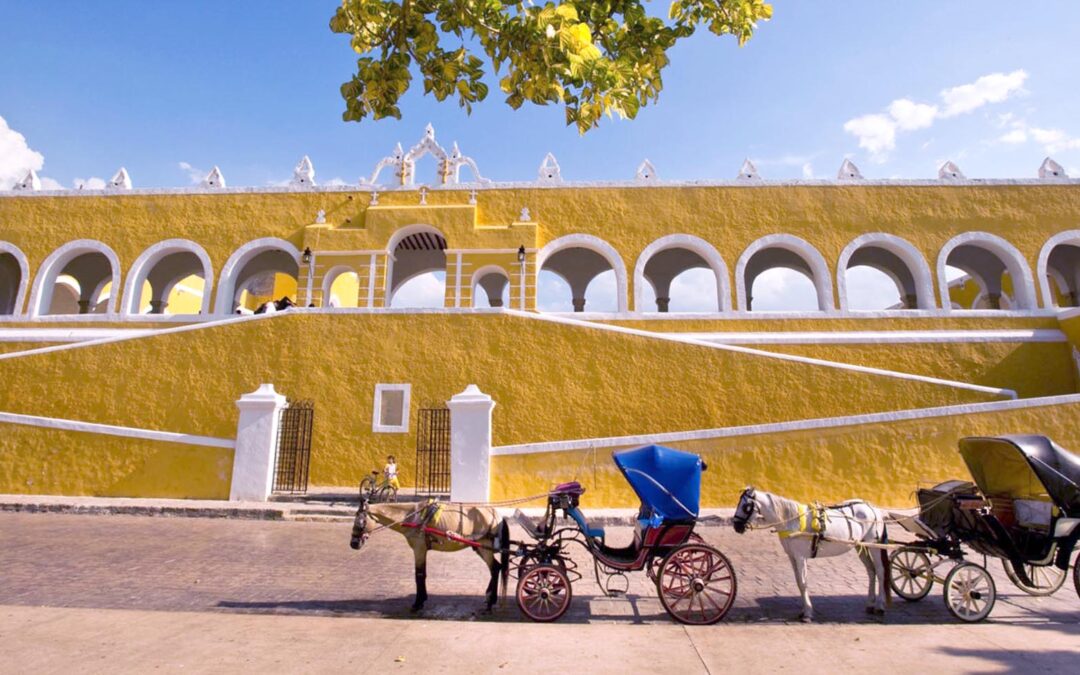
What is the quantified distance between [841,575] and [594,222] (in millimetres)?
10386

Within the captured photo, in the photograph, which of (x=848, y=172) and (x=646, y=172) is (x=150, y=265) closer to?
(x=646, y=172)

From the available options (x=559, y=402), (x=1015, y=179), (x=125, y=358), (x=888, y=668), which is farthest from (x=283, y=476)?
(x=1015, y=179)

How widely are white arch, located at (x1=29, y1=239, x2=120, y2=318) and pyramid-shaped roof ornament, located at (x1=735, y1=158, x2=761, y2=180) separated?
52.6ft

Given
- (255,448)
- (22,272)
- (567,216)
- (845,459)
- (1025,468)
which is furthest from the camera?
(22,272)

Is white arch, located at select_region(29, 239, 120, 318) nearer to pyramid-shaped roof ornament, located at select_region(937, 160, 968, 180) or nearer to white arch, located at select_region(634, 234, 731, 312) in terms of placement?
white arch, located at select_region(634, 234, 731, 312)

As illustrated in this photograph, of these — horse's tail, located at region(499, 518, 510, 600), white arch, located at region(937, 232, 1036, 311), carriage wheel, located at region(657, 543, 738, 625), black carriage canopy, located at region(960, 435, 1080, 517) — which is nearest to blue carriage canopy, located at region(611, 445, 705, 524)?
carriage wheel, located at region(657, 543, 738, 625)

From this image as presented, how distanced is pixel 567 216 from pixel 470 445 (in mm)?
7624

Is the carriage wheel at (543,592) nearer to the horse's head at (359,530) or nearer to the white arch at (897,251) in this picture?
the horse's head at (359,530)

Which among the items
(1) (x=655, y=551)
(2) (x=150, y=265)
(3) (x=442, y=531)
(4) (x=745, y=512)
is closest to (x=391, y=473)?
(3) (x=442, y=531)

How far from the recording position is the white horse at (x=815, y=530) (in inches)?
178

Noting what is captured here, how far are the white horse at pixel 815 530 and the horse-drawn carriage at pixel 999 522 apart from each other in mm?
265

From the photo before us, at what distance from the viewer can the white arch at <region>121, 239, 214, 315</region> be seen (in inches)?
574

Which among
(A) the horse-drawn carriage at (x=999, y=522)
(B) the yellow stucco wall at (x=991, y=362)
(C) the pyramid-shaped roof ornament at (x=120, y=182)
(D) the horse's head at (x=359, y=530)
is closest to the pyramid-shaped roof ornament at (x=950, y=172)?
(B) the yellow stucco wall at (x=991, y=362)

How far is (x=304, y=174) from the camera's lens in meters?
15.4
